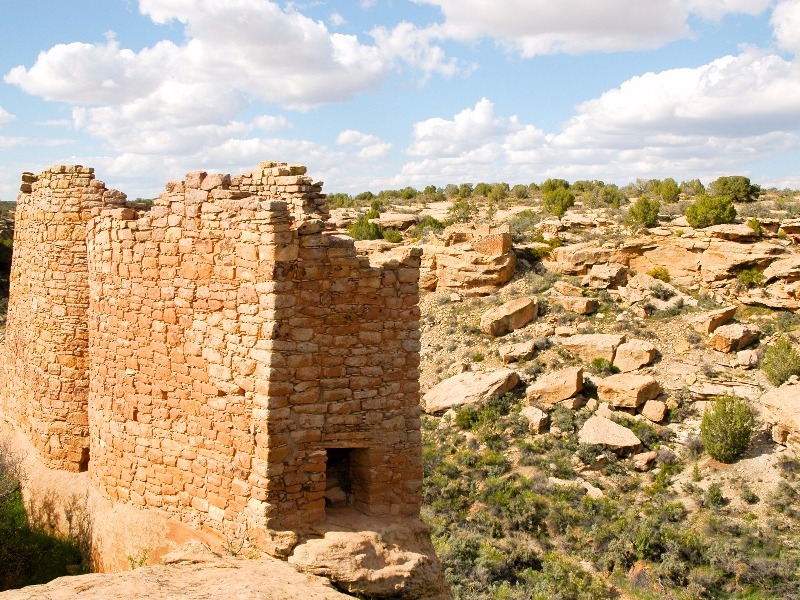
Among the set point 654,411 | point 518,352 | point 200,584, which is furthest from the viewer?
point 518,352

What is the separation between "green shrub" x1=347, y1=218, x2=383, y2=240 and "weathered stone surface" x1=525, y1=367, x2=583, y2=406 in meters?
14.1

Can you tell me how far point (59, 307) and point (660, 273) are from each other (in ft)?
76.5

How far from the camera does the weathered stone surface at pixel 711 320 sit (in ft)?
74.5

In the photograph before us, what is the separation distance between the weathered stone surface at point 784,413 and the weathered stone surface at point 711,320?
422 cm

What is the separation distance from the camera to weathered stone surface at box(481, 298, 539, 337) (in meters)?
24.8

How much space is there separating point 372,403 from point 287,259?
155 cm

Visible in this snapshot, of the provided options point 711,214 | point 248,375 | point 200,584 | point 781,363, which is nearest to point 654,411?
point 781,363

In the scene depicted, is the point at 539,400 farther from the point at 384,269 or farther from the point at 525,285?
the point at 384,269

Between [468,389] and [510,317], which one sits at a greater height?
[510,317]

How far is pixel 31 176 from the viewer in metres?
8.65

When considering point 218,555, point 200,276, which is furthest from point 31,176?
point 218,555

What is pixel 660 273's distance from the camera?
86.8 ft

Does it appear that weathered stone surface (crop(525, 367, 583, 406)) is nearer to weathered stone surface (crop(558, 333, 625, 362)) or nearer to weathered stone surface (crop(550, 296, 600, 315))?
weathered stone surface (crop(558, 333, 625, 362))

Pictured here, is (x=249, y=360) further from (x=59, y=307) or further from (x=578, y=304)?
(x=578, y=304)
